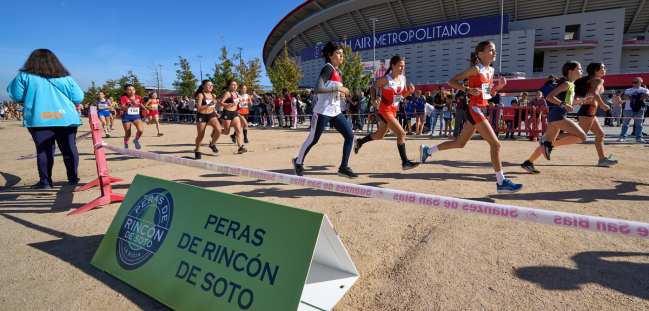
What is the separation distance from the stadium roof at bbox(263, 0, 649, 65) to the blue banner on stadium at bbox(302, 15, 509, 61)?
1110 mm

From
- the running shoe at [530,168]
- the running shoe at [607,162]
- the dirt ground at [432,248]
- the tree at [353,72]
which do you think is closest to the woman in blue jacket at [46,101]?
the dirt ground at [432,248]

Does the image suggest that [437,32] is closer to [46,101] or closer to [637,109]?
[637,109]

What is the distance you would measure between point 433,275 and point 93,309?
217cm

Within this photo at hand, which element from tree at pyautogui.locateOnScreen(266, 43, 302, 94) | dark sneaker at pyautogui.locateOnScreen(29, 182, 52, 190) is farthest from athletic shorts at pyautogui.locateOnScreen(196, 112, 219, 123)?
tree at pyautogui.locateOnScreen(266, 43, 302, 94)

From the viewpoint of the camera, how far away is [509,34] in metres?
36.7

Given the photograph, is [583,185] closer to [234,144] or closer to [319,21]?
[234,144]

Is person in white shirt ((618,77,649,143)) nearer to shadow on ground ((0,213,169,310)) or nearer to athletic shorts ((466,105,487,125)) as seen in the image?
athletic shorts ((466,105,487,125))

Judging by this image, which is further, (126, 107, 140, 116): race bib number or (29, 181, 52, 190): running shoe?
(126, 107, 140, 116): race bib number

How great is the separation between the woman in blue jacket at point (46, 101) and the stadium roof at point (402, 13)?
40.4m

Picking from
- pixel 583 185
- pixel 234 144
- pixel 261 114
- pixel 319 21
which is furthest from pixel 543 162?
pixel 319 21

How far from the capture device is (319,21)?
159 feet

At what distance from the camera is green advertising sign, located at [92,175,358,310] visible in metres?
1.65

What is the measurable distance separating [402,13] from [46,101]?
42583 mm

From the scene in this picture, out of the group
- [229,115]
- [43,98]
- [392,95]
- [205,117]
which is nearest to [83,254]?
[43,98]
